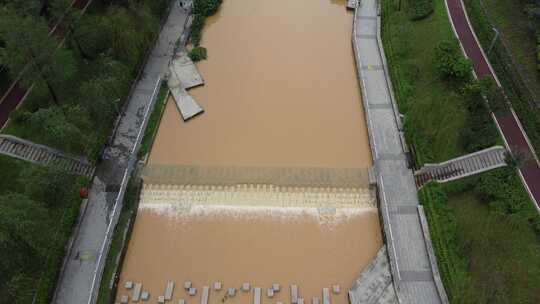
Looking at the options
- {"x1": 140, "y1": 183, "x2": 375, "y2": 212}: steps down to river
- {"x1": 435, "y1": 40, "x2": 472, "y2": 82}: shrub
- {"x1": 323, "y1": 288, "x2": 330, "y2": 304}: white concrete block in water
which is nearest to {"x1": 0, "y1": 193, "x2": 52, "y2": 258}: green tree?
{"x1": 140, "y1": 183, "x2": 375, "y2": 212}: steps down to river

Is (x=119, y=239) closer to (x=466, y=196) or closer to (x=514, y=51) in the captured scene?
(x=466, y=196)

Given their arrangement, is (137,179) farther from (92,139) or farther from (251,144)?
(251,144)

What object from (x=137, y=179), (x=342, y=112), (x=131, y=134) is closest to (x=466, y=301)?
(x=342, y=112)

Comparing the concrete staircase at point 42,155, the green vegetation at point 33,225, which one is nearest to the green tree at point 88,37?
the concrete staircase at point 42,155

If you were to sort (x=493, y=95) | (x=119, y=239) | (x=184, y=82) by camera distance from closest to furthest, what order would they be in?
(x=119, y=239), (x=493, y=95), (x=184, y=82)

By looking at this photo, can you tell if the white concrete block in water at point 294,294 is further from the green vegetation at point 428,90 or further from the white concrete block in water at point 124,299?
the green vegetation at point 428,90

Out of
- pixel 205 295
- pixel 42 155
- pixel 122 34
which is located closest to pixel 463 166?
pixel 205 295
